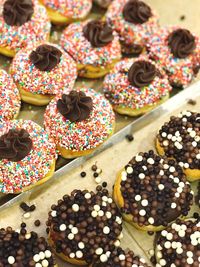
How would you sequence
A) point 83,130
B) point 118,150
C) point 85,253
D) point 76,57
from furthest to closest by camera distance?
point 76,57
point 118,150
point 83,130
point 85,253

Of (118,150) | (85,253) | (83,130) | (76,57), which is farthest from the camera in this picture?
(76,57)

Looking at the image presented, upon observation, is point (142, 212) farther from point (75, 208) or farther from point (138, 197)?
point (75, 208)

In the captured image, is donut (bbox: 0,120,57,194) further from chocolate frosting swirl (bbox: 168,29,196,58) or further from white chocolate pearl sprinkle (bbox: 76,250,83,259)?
chocolate frosting swirl (bbox: 168,29,196,58)

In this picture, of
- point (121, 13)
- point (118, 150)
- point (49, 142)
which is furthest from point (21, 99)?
point (121, 13)

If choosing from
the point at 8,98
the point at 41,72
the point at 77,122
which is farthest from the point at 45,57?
the point at 77,122

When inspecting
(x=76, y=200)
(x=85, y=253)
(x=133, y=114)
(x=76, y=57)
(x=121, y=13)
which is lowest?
(x=85, y=253)

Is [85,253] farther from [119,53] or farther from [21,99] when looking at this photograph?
[119,53]

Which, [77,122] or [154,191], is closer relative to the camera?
[154,191]

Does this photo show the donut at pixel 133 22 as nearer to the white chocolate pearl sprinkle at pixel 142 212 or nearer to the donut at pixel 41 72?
the donut at pixel 41 72
